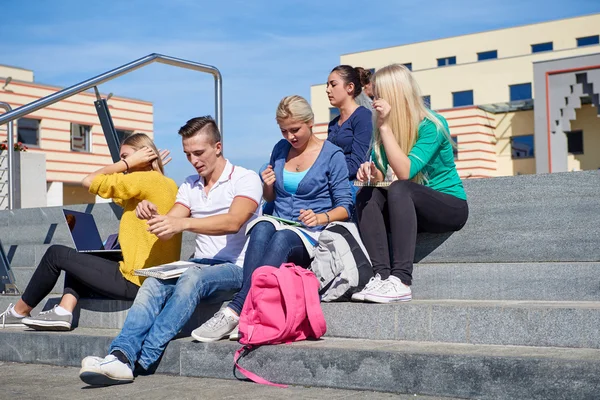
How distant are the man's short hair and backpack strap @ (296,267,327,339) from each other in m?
1.20

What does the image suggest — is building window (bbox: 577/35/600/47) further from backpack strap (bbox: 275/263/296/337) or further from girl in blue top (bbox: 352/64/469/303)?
backpack strap (bbox: 275/263/296/337)

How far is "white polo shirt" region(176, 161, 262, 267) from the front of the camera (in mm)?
4750

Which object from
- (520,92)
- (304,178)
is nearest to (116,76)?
(304,178)

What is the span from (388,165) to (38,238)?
3.84m

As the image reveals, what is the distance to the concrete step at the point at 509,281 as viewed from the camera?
4.14 m

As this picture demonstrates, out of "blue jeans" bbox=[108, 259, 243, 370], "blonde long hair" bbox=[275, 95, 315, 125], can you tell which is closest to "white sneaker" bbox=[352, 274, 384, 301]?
"blue jeans" bbox=[108, 259, 243, 370]

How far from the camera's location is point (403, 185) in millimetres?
4418

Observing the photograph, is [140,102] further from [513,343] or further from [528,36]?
[513,343]

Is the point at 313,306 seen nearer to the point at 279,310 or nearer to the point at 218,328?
the point at 279,310

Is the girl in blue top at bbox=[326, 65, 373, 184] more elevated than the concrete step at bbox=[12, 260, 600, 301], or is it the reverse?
the girl in blue top at bbox=[326, 65, 373, 184]

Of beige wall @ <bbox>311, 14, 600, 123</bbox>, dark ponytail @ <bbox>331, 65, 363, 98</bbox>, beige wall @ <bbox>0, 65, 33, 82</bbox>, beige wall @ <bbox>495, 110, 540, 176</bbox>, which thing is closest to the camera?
dark ponytail @ <bbox>331, 65, 363, 98</bbox>

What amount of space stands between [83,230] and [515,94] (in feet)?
111

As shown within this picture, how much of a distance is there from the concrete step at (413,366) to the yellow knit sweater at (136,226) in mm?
737

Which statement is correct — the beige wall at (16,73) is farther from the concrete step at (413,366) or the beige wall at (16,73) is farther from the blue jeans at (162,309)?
the concrete step at (413,366)
